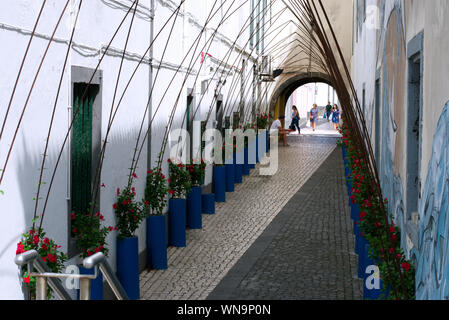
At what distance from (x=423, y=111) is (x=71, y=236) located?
3.55 m

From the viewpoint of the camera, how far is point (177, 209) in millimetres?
9922

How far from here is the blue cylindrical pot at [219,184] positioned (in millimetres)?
13625

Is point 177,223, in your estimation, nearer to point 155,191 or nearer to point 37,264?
point 155,191

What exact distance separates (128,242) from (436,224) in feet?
14.8

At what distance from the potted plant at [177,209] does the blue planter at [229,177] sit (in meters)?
4.23

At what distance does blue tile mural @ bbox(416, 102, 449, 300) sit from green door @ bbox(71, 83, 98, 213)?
141 inches

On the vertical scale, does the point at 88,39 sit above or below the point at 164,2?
below

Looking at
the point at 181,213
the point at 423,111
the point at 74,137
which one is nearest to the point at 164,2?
the point at 181,213

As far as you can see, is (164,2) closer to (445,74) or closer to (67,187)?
(67,187)

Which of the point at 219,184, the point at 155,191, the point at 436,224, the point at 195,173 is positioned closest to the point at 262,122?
the point at 219,184

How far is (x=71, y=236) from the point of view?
6.61 meters
